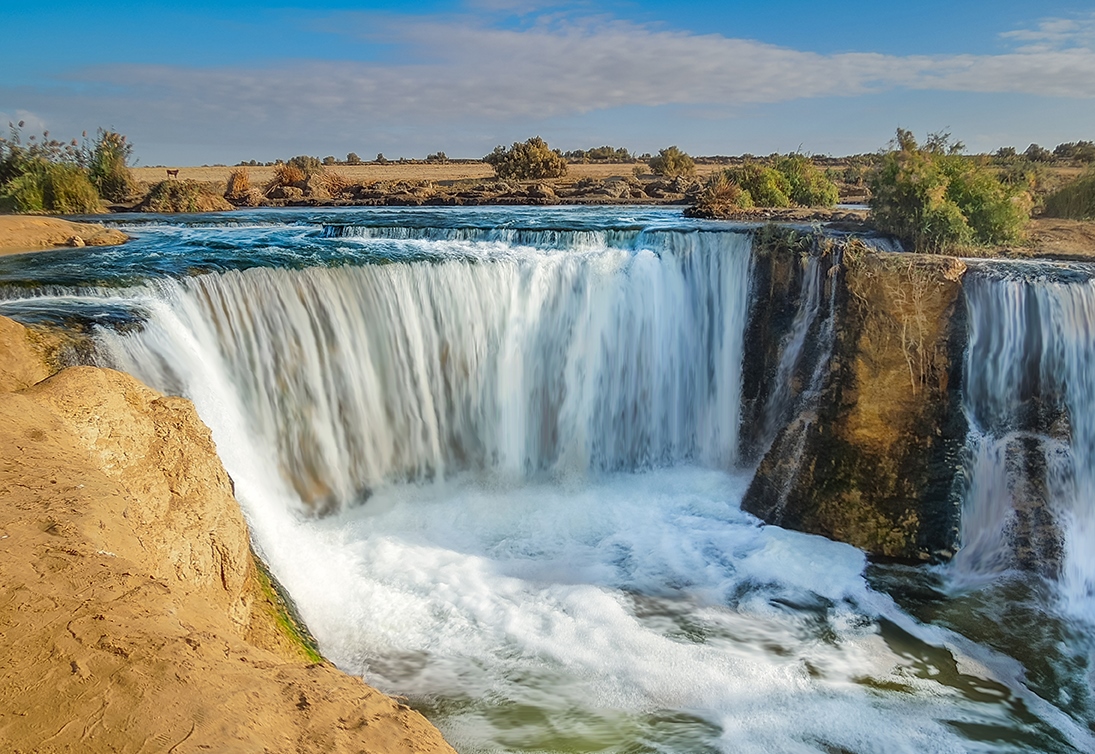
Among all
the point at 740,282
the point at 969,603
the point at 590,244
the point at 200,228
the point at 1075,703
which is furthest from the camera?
the point at 200,228

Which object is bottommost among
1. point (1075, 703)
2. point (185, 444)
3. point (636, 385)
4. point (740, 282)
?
point (1075, 703)

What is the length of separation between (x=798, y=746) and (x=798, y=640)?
1526 mm

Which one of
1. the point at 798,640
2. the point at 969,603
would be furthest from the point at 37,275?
the point at 969,603

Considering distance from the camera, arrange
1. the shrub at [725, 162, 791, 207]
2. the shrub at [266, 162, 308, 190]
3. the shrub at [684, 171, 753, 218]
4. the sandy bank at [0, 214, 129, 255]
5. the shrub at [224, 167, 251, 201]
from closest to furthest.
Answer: the sandy bank at [0, 214, 129, 255], the shrub at [684, 171, 753, 218], the shrub at [725, 162, 791, 207], the shrub at [224, 167, 251, 201], the shrub at [266, 162, 308, 190]

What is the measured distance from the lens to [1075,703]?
20.5 ft

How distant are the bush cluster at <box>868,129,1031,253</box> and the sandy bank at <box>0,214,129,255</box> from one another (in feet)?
43.2

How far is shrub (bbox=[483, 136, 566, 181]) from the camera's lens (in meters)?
31.5

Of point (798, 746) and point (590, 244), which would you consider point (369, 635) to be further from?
point (590, 244)

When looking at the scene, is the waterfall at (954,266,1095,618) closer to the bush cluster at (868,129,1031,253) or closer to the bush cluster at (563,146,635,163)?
the bush cluster at (868,129,1031,253)

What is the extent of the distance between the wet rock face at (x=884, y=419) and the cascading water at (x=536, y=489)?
19.3 inches

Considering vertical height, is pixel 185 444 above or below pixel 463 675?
above

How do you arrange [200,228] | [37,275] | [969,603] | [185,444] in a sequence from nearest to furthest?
[185,444] → [969,603] → [37,275] → [200,228]

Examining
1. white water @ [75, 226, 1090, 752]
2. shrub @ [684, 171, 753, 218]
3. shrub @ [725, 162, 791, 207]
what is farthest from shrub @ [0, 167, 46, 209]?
shrub @ [725, 162, 791, 207]

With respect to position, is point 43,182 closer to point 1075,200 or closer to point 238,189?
point 238,189
